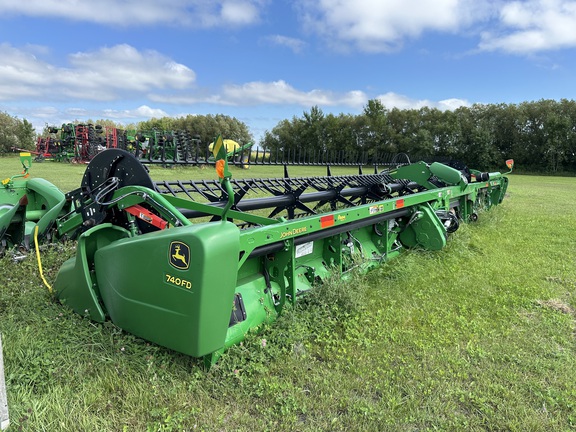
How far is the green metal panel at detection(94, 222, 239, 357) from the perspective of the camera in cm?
210

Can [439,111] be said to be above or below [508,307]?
above

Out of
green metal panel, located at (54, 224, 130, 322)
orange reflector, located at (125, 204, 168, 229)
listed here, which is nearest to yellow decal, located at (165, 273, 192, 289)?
orange reflector, located at (125, 204, 168, 229)

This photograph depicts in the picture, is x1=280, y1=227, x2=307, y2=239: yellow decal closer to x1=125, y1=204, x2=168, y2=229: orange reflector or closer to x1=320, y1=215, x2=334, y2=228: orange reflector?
x1=320, y1=215, x2=334, y2=228: orange reflector

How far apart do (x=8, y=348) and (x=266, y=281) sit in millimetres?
1777

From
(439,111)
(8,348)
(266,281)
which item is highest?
(439,111)

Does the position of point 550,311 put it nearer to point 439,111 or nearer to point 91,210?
point 91,210

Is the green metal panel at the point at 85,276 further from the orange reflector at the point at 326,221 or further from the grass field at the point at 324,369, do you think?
the orange reflector at the point at 326,221

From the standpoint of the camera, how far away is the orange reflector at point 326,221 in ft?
10.8

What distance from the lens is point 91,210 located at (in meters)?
3.06

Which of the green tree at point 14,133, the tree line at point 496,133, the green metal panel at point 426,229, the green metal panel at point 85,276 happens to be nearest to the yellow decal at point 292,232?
the green metal panel at point 85,276

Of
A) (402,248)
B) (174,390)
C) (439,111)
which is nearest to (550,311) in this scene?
(402,248)

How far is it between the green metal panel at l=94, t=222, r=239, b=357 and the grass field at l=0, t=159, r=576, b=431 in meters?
0.28

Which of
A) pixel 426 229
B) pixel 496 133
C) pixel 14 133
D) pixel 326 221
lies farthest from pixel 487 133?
pixel 14 133

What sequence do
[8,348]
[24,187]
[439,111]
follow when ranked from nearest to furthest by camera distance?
[8,348] < [24,187] < [439,111]
